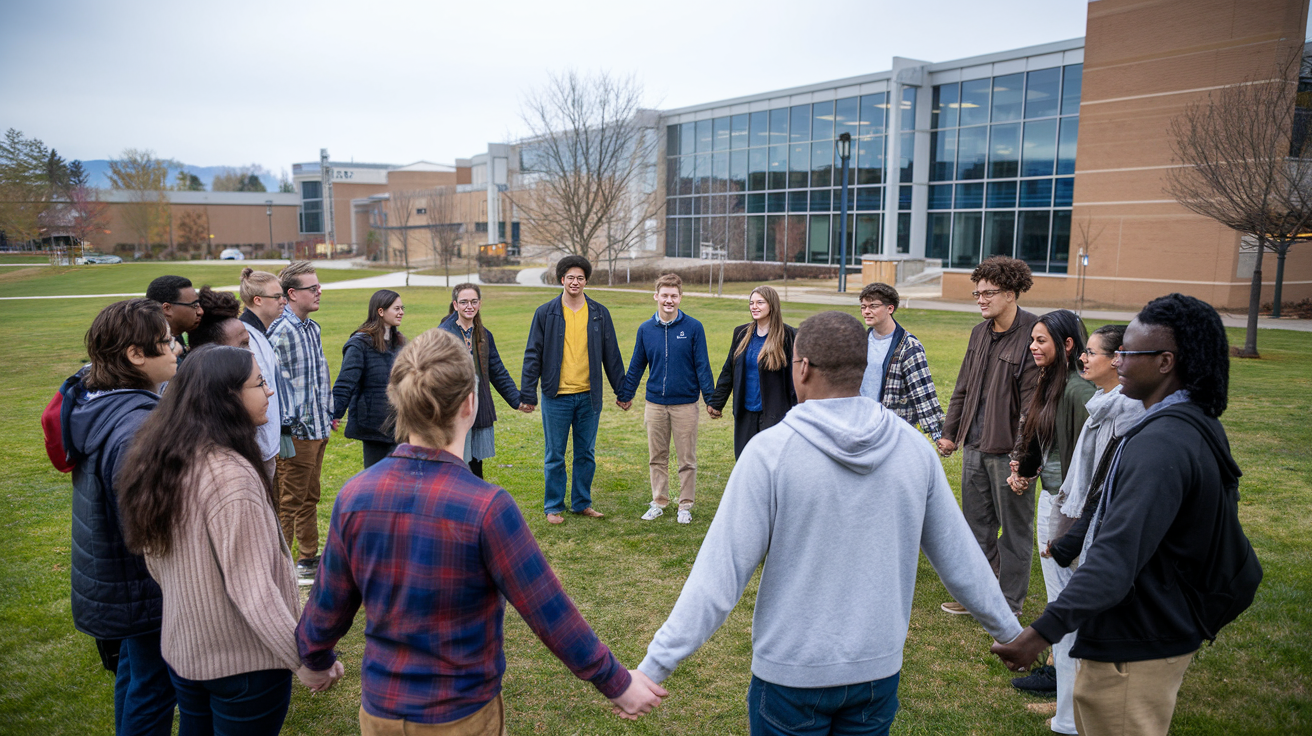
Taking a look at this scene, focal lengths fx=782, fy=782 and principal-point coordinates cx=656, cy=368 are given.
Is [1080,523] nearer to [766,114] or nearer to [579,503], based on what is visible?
[579,503]

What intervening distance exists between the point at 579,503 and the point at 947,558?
509 centimetres

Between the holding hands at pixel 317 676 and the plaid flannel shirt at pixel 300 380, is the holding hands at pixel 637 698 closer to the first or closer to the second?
the holding hands at pixel 317 676

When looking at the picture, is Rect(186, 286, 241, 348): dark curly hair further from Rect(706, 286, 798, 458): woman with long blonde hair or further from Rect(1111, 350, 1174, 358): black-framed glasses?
Rect(1111, 350, 1174, 358): black-framed glasses

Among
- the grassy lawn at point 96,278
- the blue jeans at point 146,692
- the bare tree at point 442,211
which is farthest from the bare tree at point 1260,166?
the bare tree at point 442,211

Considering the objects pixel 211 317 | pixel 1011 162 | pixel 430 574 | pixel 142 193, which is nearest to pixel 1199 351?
pixel 430 574

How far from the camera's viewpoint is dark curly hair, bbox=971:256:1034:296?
15.7 feet

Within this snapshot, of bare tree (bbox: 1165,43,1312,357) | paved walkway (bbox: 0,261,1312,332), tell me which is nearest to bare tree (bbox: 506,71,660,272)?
paved walkway (bbox: 0,261,1312,332)

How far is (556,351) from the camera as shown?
22.7ft

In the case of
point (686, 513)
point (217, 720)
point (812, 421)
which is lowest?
point (686, 513)

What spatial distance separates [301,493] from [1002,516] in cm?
473

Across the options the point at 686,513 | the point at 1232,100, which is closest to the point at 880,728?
the point at 686,513

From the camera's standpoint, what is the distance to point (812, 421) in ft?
7.34

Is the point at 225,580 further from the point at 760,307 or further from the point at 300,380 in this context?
the point at 760,307

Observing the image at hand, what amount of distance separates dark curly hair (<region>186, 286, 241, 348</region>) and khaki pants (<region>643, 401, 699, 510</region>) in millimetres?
3513
